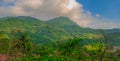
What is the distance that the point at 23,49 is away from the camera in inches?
5876

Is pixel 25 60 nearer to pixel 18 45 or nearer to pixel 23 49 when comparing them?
pixel 18 45

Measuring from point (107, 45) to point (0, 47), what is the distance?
110 meters

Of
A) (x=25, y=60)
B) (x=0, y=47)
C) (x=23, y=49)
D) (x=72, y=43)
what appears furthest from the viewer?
(x=0, y=47)

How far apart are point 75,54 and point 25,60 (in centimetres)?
5907

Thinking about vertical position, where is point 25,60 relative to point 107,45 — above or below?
below

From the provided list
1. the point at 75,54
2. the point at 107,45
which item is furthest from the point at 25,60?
the point at 75,54

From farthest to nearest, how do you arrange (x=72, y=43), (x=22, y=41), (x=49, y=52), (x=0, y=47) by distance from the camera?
1. (x=0, y=47)
2. (x=49, y=52)
3. (x=22, y=41)
4. (x=72, y=43)

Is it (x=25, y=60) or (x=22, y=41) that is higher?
(x=22, y=41)

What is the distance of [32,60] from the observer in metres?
104

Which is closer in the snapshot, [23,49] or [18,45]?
[18,45]

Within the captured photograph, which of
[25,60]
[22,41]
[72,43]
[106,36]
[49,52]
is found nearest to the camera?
[106,36]

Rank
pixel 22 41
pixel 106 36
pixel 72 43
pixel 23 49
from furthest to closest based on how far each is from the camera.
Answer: pixel 23 49 → pixel 22 41 → pixel 72 43 → pixel 106 36

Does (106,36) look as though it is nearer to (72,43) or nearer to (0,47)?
(72,43)

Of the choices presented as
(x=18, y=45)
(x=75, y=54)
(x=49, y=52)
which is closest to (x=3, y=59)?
(x=18, y=45)
